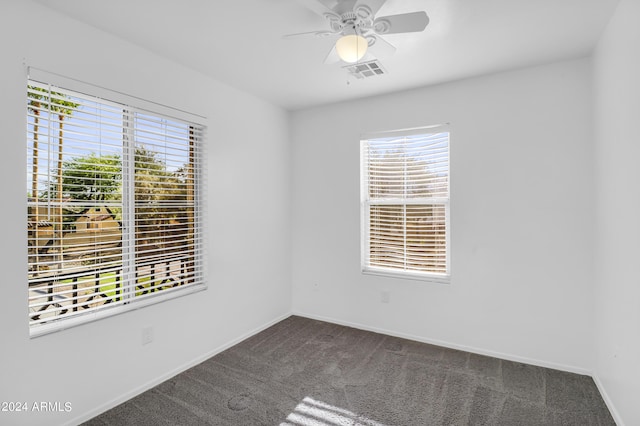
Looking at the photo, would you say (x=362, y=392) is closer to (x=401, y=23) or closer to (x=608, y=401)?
(x=608, y=401)

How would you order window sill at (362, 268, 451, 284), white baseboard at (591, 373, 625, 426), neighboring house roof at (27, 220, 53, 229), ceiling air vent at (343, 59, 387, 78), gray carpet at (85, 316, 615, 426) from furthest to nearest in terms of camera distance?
window sill at (362, 268, 451, 284) → ceiling air vent at (343, 59, 387, 78) → gray carpet at (85, 316, 615, 426) → white baseboard at (591, 373, 625, 426) → neighboring house roof at (27, 220, 53, 229)

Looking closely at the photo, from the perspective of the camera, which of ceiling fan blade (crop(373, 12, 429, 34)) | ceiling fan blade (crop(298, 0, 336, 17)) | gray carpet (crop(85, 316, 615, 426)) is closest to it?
ceiling fan blade (crop(298, 0, 336, 17))

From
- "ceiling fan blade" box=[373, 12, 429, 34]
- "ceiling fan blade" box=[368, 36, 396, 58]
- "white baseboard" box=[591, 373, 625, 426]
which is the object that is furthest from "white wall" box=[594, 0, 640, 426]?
"ceiling fan blade" box=[368, 36, 396, 58]

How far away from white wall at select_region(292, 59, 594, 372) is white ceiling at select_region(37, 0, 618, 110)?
0.32m

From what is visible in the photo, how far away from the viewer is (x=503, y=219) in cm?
297

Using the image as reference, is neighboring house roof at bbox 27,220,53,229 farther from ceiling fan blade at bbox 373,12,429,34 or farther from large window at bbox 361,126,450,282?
large window at bbox 361,126,450,282

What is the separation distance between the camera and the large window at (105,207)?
6.49 feet

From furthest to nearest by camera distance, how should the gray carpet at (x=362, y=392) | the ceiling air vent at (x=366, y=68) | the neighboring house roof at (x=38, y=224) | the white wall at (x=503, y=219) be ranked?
the white wall at (x=503, y=219) < the ceiling air vent at (x=366, y=68) < the gray carpet at (x=362, y=392) < the neighboring house roof at (x=38, y=224)

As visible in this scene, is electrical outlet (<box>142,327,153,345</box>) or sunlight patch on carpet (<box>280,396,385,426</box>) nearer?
sunlight patch on carpet (<box>280,396,385,426</box>)

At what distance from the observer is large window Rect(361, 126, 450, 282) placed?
3334mm

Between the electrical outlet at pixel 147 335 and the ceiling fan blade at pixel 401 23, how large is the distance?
2.70m

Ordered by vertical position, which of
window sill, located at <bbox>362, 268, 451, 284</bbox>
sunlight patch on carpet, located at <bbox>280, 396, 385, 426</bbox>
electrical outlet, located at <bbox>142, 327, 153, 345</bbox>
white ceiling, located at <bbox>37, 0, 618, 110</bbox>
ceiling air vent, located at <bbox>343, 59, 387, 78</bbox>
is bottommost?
sunlight patch on carpet, located at <bbox>280, 396, 385, 426</bbox>

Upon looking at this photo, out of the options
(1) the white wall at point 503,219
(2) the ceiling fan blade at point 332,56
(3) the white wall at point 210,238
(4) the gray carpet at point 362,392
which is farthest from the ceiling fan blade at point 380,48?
(4) the gray carpet at point 362,392

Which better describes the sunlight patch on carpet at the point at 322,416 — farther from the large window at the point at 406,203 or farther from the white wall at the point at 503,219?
the large window at the point at 406,203
